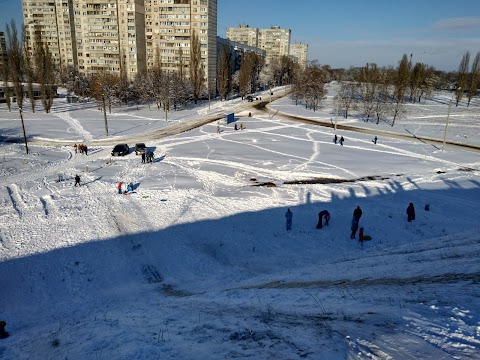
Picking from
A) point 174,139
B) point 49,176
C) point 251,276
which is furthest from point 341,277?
point 174,139

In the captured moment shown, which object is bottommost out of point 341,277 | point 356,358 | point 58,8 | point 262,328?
point 341,277

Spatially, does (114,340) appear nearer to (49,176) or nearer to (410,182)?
(49,176)

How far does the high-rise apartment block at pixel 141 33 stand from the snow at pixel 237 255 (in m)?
61.8

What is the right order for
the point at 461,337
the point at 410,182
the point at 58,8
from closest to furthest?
the point at 461,337
the point at 410,182
the point at 58,8

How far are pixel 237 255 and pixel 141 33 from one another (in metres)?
92.5

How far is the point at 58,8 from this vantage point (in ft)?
372

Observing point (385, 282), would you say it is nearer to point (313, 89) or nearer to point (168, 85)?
point (168, 85)

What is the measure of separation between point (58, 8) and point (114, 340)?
13425cm

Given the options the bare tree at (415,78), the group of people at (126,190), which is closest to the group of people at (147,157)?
the group of people at (126,190)

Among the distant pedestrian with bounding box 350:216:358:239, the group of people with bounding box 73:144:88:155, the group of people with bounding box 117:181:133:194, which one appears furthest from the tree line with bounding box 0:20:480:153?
the distant pedestrian with bounding box 350:216:358:239

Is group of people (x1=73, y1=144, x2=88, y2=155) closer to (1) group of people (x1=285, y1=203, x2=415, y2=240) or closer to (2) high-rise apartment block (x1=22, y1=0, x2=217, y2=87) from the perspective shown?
(1) group of people (x1=285, y1=203, x2=415, y2=240)

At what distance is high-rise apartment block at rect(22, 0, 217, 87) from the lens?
8875cm

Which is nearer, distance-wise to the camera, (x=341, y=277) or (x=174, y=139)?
(x=341, y=277)

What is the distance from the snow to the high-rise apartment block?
61774mm
